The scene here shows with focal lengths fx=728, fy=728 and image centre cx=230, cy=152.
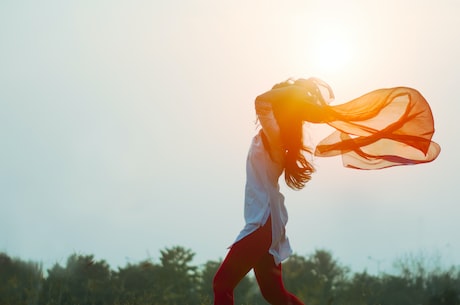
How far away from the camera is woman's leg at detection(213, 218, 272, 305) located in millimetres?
5238

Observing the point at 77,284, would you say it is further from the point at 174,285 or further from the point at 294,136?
the point at 294,136

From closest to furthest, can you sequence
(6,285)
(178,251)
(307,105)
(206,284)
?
(307,105), (6,285), (206,284), (178,251)

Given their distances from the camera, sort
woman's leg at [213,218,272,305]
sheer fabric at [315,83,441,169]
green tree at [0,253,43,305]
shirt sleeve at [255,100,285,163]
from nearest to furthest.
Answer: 1. woman's leg at [213,218,272,305]
2. shirt sleeve at [255,100,285,163]
3. sheer fabric at [315,83,441,169]
4. green tree at [0,253,43,305]

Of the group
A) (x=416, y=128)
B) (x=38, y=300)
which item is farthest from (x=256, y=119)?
(x=38, y=300)

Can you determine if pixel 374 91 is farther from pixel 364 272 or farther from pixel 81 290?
pixel 364 272

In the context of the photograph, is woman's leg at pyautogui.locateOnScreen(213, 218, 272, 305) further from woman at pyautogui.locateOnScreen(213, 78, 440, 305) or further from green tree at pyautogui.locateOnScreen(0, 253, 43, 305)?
green tree at pyautogui.locateOnScreen(0, 253, 43, 305)

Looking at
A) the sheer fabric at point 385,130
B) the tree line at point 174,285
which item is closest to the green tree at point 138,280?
the tree line at point 174,285

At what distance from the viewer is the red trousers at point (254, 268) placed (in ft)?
17.2

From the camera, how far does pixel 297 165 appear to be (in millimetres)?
5711

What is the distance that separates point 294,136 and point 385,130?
3.36 feet

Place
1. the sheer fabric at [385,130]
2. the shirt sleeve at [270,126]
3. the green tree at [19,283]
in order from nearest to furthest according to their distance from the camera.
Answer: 1. the shirt sleeve at [270,126]
2. the sheer fabric at [385,130]
3. the green tree at [19,283]

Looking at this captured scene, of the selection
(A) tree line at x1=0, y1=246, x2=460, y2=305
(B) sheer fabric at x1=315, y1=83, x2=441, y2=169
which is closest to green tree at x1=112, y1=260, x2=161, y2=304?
(A) tree line at x1=0, y1=246, x2=460, y2=305

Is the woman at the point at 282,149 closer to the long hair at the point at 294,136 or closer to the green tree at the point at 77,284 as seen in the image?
the long hair at the point at 294,136

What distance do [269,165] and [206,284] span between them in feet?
23.3
